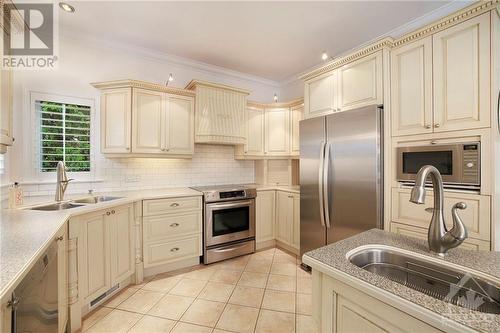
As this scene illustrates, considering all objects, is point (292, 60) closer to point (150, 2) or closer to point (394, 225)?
point (150, 2)

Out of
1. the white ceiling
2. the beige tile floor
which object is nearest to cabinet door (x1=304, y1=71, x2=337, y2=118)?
the white ceiling

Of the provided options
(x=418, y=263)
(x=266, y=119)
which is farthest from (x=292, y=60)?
(x=418, y=263)

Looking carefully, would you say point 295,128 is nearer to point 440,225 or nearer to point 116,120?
point 116,120

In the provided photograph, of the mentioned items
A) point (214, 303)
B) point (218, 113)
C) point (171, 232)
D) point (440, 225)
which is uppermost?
point (218, 113)

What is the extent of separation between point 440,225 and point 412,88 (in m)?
1.37

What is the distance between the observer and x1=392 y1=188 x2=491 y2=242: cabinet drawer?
148 centimetres

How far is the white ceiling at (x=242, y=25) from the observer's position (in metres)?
2.17

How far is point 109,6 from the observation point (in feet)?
7.14

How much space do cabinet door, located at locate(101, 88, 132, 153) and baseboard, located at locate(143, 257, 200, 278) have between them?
4.79 feet

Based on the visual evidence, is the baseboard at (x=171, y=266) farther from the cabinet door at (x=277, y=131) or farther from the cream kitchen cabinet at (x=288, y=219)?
the cabinet door at (x=277, y=131)

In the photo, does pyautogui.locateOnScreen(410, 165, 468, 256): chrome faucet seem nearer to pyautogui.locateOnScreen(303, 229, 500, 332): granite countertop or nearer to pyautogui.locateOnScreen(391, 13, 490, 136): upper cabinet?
pyautogui.locateOnScreen(303, 229, 500, 332): granite countertop

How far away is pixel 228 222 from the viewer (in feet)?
9.97

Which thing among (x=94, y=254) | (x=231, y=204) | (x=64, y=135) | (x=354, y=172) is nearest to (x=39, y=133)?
(x=64, y=135)

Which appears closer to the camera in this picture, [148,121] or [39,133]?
[39,133]
